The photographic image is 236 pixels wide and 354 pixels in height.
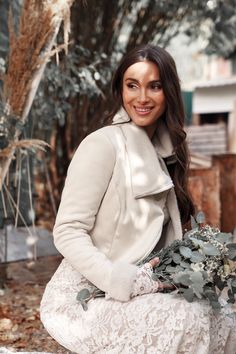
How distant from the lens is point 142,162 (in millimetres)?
2336

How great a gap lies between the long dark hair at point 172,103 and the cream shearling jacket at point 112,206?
14 centimetres

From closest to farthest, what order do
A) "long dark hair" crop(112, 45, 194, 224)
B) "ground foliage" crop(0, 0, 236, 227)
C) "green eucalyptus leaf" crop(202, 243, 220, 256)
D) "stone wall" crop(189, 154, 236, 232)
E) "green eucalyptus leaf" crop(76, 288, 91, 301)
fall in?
"green eucalyptus leaf" crop(202, 243, 220, 256), "green eucalyptus leaf" crop(76, 288, 91, 301), "long dark hair" crop(112, 45, 194, 224), "stone wall" crop(189, 154, 236, 232), "ground foliage" crop(0, 0, 236, 227)

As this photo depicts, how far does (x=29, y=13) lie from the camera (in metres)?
3.48

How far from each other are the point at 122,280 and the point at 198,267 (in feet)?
0.88

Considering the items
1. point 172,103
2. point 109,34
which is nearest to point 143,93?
point 172,103

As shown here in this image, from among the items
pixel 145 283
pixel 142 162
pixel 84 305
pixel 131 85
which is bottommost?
pixel 84 305

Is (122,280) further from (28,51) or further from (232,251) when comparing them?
(28,51)

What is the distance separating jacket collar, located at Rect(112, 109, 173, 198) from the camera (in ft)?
7.49

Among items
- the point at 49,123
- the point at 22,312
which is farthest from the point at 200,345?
the point at 49,123

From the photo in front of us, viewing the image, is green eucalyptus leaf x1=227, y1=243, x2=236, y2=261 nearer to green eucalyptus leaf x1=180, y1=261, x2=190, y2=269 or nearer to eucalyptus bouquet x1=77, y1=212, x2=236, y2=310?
eucalyptus bouquet x1=77, y1=212, x2=236, y2=310

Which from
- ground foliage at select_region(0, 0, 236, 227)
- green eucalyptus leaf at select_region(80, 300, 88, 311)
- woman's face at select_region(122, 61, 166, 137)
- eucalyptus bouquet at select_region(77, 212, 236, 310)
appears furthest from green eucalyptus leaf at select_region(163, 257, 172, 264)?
ground foliage at select_region(0, 0, 236, 227)

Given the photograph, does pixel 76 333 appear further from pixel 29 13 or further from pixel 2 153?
pixel 29 13

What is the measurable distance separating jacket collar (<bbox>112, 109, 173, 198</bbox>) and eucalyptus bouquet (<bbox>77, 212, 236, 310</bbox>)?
23 centimetres

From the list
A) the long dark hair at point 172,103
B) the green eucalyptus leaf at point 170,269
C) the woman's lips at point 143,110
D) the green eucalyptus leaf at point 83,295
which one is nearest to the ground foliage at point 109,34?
the long dark hair at point 172,103
